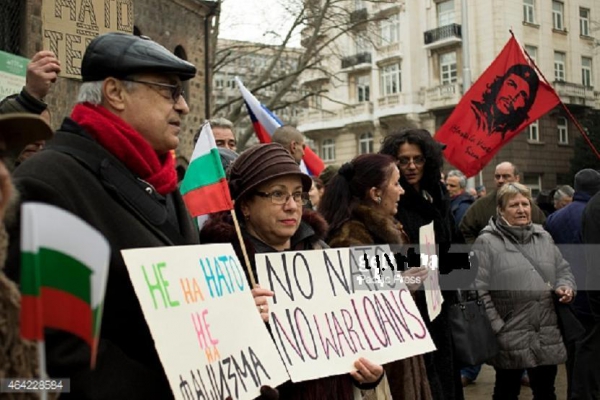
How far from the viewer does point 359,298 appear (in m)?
3.43

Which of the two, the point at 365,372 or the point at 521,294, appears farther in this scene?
the point at 521,294

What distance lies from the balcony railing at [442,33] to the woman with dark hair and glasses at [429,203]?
109 ft

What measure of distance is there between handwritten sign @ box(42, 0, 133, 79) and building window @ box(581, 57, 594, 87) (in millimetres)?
34661

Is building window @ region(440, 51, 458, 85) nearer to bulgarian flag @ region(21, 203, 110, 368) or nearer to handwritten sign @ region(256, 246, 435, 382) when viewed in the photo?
handwritten sign @ region(256, 246, 435, 382)

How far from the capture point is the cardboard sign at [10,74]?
18.9 ft

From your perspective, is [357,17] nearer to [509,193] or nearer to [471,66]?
[471,66]

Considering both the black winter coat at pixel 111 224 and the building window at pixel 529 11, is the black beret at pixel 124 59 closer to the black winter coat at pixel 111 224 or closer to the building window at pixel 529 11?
the black winter coat at pixel 111 224

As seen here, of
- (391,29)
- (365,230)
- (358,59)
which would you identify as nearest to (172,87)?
(365,230)

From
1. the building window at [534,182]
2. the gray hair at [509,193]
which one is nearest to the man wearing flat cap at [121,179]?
the gray hair at [509,193]

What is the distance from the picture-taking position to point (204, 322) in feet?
7.91

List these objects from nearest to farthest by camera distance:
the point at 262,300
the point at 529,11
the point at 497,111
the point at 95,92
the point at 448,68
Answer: the point at 95,92 < the point at 262,300 < the point at 497,111 < the point at 529,11 < the point at 448,68

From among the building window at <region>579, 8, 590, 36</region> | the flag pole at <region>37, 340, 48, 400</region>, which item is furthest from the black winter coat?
the building window at <region>579, 8, 590, 36</region>

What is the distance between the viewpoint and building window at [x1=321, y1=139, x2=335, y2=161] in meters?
46.7

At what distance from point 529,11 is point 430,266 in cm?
3359
